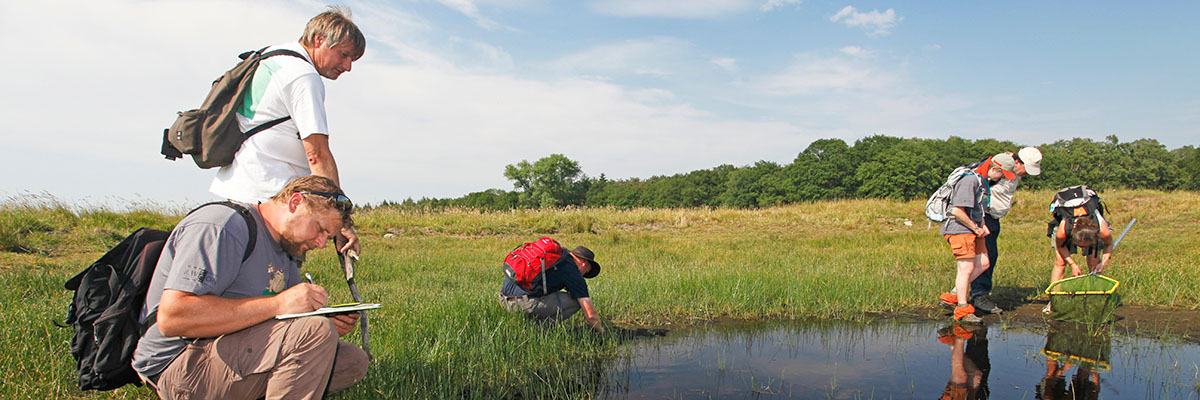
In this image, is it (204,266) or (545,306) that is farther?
(545,306)

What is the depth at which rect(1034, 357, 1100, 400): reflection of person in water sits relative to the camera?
4.47m

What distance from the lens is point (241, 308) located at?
2689mm

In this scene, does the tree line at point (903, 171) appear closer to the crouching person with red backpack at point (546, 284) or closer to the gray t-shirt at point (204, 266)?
the crouching person with red backpack at point (546, 284)

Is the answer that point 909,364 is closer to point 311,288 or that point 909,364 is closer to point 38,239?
point 311,288

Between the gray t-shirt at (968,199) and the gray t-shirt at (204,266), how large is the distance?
22.5 feet

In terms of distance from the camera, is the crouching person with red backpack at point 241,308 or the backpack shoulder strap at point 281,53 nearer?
the crouching person with red backpack at point 241,308

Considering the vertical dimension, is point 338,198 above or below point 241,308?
above

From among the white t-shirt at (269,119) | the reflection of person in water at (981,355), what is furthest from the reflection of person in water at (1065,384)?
the white t-shirt at (269,119)

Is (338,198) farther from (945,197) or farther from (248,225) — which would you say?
(945,197)

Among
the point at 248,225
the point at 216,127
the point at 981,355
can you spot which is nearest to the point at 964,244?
the point at 981,355

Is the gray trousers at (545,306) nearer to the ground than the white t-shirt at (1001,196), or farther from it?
nearer to the ground

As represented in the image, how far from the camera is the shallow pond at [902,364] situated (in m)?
4.60

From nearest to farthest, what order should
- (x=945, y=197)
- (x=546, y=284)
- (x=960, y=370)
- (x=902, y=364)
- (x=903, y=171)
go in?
(x=960, y=370)
(x=902, y=364)
(x=546, y=284)
(x=945, y=197)
(x=903, y=171)

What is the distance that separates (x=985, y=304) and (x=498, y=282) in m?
6.22
